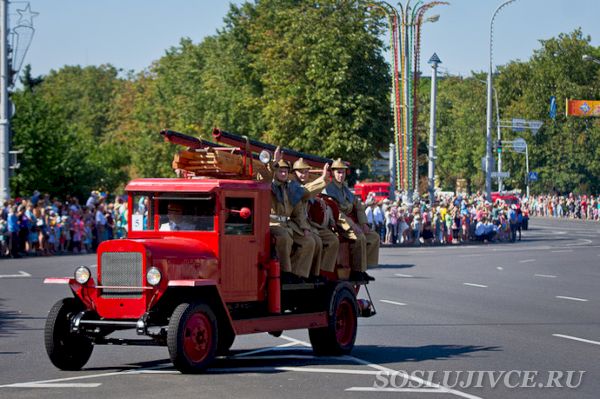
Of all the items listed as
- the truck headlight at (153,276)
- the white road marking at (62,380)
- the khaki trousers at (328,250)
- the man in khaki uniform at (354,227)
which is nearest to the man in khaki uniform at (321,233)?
the khaki trousers at (328,250)

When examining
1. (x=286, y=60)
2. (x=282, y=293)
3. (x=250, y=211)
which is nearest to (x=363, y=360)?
(x=282, y=293)

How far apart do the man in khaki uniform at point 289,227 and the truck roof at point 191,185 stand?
19.3 inches

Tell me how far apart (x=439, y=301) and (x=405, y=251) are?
2182 centimetres

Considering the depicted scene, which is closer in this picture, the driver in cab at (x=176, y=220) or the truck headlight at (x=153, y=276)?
the truck headlight at (x=153, y=276)

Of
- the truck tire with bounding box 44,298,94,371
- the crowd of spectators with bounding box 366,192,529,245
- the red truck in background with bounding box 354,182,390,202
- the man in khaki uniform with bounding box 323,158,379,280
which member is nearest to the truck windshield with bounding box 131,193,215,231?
the truck tire with bounding box 44,298,94,371

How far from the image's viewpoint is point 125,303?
12.6 meters

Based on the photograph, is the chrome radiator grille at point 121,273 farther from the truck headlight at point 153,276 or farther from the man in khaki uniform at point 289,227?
the man in khaki uniform at point 289,227

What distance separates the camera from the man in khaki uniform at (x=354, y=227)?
1551 cm

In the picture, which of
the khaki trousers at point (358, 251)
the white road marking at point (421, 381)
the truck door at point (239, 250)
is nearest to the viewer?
the white road marking at point (421, 381)

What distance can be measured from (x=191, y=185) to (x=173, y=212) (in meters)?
0.44

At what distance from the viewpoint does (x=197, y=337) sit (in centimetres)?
1251

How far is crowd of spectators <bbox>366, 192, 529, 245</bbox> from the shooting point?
49219mm

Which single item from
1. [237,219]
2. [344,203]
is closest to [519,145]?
[344,203]

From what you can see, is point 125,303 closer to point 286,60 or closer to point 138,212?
point 138,212
